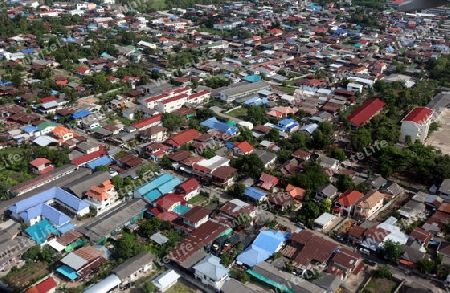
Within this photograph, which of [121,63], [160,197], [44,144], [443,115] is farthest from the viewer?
[121,63]

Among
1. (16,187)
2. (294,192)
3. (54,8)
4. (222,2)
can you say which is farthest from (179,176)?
(222,2)

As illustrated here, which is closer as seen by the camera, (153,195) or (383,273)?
(383,273)

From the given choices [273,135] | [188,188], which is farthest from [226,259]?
[273,135]

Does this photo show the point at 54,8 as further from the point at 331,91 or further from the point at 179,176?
the point at 179,176

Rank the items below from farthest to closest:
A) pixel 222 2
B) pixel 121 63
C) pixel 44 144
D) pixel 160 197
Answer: pixel 222 2
pixel 121 63
pixel 44 144
pixel 160 197

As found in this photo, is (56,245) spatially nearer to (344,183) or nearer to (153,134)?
(153,134)

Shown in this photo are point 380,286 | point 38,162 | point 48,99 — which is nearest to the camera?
point 380,286
